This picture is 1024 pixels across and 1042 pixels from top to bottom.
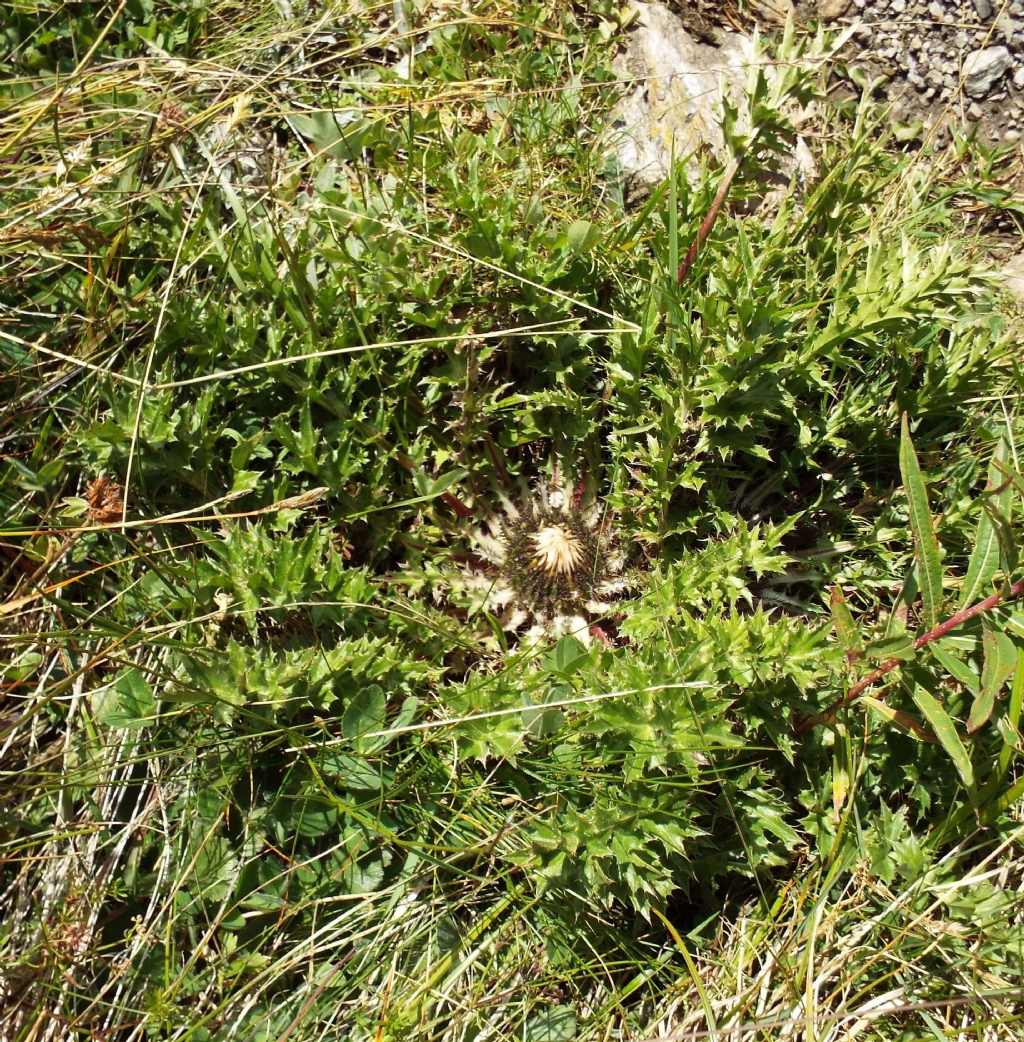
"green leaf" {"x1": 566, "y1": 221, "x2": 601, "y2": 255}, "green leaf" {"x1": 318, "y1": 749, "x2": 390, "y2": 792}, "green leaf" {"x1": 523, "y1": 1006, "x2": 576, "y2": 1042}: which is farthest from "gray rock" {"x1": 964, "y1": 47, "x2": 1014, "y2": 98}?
"green leaf" {"x1": 523, "y1": 1006, "x2": 576, "y2": 1042}

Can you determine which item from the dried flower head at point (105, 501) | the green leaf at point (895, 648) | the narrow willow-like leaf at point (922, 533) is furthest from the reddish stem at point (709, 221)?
the dried flower head at point (105, 501)

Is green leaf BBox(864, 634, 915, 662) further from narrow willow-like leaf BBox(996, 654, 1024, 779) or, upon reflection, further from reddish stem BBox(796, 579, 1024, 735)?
narrow willow-like leaf BBox(996, 654, 1024, 779)

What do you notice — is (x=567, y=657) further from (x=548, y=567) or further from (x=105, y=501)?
(x=105, y=501)

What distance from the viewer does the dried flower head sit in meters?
2.86

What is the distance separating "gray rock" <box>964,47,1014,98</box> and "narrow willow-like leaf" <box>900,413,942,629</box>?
230 centimetres

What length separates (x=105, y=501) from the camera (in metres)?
2.87

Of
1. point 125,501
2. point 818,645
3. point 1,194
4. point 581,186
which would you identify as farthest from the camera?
point 581,186

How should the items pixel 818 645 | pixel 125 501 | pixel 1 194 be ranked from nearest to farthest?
pixel 818 645
pixel 125 501
pixel 1 194

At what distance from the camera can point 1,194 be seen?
10.5ft

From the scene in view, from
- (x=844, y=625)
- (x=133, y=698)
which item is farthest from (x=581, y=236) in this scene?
(x=133, y=698)

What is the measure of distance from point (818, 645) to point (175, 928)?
1.93 metres

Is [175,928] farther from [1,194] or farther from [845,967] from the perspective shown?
[1,194]

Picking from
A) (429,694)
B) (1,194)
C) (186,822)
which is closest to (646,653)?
(429,694)

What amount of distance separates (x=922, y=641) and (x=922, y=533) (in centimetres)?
29
